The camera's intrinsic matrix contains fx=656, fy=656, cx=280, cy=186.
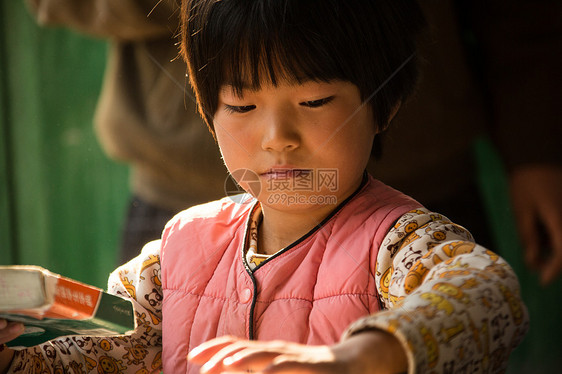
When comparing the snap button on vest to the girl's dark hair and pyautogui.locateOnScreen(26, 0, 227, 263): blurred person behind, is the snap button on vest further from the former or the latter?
pyautogui.locateOnScreen(26, 0, 227, 263): blurred person behind

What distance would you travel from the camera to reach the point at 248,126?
0.78 m

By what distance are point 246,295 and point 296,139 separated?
20 centimetres

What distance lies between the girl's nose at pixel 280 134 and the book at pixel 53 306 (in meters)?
0.25

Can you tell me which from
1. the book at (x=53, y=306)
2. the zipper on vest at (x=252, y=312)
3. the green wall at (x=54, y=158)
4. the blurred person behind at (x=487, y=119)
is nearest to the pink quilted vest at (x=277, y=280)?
the zipper on vest at (x=252, y=312)

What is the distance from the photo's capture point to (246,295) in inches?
31.1

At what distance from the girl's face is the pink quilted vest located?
2.0 inches

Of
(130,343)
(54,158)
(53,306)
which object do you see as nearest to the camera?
(53,306)

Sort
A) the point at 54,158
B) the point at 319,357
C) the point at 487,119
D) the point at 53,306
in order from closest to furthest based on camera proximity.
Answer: the point at 319,357 < the point at 53,306 < the point at 487,119 < the point at 54,158

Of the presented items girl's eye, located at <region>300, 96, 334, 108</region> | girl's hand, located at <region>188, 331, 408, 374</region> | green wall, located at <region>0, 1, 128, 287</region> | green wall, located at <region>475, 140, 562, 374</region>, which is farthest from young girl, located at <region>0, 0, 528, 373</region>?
green wall, located at <region>0, 1, 128, 287</region>

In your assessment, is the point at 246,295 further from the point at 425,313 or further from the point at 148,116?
the point at 148,116

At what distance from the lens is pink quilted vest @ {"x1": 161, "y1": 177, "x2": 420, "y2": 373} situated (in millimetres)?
740

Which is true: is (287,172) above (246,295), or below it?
above

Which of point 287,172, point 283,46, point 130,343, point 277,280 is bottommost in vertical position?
point 130,343

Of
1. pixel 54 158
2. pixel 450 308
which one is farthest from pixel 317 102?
pixel 54 158
